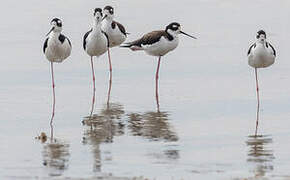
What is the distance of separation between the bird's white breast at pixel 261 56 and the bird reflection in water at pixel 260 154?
344 centimetres

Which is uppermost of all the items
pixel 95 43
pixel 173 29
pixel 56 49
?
pixel 173 29

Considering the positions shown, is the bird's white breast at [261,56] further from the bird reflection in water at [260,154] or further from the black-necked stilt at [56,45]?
the bird reflection in water at [260,154]

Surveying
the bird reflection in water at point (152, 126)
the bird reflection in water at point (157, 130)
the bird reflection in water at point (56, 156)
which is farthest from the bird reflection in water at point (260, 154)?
the bird reflection in water at point (56, 156)

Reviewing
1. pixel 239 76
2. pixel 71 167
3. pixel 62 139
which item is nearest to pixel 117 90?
pixel 239 76

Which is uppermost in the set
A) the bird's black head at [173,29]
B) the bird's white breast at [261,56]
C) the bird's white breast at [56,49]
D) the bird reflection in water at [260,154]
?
the bird's black head at [173,29]

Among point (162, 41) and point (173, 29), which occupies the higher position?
point (173, 29)

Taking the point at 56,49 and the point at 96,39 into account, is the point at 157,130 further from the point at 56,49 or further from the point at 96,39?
the point at 96,39

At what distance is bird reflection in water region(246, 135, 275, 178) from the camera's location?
9582 millimetres

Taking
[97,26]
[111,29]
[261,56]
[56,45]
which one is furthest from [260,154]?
[111,29]

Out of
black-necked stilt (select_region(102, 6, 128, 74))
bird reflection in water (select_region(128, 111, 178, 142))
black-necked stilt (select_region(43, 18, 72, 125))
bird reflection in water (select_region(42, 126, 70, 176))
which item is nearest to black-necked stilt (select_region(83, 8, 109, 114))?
black-necked stilt (select_region(43, 18, 72, 125))

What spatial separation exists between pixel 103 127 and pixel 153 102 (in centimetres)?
190

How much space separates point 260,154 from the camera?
34.0 ft

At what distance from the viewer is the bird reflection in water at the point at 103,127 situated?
1105 cm

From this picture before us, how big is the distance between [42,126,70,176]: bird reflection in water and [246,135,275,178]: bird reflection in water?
6.47ft
